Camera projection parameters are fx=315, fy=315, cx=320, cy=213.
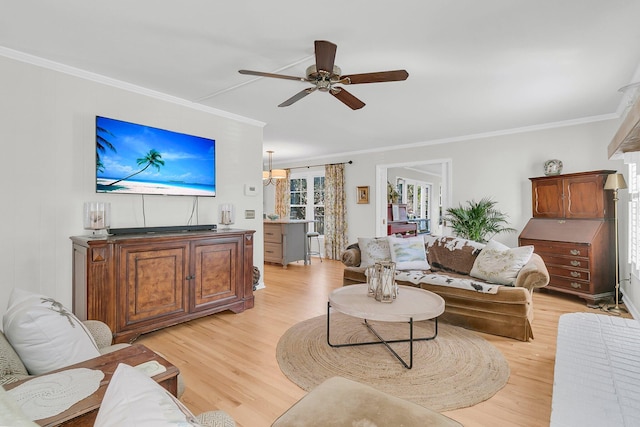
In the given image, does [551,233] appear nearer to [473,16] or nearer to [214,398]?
[473,16]

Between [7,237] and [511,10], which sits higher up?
[511,10]

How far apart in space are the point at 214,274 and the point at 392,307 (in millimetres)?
1961

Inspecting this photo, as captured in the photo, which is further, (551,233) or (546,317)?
(551,233)

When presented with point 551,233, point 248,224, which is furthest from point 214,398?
point 551,233

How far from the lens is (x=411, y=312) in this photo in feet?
7.66

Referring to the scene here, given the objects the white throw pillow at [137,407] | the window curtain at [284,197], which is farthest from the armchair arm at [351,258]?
the window curtain at [284,197]

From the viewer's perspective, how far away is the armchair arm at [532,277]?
2883 mm

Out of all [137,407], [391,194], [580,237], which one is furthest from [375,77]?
[391,194]

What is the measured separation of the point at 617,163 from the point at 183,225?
570 cm

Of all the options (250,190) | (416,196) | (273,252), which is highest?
(416,196)

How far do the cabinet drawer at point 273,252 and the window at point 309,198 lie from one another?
162 centimetres

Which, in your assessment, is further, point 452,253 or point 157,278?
point 452,253

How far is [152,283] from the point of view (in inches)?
115

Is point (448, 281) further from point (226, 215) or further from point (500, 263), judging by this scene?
point (226, 215)
